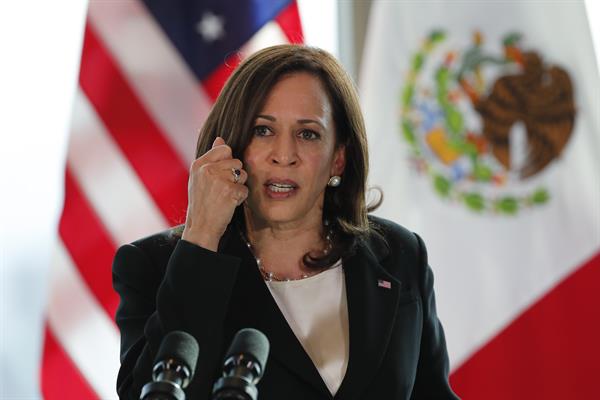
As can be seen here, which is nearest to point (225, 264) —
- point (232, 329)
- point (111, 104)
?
point (232, 329)

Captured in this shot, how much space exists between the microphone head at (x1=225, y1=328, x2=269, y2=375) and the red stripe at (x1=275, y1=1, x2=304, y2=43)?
2118mm

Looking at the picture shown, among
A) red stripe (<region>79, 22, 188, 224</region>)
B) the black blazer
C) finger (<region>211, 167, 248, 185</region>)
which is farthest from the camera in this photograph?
red stripe (<region>79, 22, 188, 224</region>)

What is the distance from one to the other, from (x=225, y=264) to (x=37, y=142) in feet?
5.07

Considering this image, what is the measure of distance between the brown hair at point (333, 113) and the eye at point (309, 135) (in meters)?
0.11

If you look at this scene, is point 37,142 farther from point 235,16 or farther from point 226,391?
point 226,391

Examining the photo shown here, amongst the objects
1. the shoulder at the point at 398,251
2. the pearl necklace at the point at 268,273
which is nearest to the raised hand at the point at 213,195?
the pearl necklace at the point at 268,273

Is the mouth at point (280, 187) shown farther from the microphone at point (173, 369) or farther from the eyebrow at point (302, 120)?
the microphone at point (173, 369)

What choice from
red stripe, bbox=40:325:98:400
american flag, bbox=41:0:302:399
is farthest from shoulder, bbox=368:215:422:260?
red stripe, bbox=40:325:98:400

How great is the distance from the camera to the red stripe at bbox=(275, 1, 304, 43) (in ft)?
10.4

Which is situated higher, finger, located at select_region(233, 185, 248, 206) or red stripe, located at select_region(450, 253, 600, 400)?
finger, located at select_region(233, 185, 248, 206)

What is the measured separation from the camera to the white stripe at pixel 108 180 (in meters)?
3.02

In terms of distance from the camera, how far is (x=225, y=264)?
5.94ft

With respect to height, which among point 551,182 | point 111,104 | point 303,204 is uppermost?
point 111,104

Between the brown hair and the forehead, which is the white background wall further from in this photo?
the forehead
